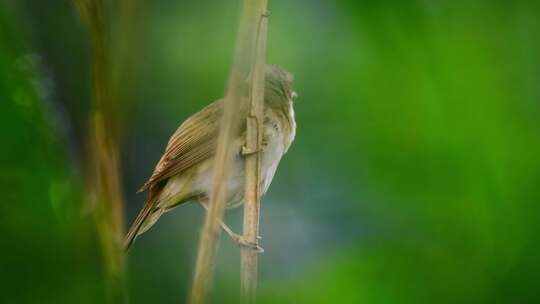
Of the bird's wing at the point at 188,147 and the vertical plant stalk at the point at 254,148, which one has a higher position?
the bird's wing at the point at 188,147

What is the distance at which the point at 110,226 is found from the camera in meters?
0.49

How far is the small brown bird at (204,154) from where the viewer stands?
1855 mm

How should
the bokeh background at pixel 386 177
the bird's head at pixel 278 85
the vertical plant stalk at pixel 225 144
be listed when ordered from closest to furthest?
the bokeh background at pixel 386 177 < the vertical plant stalk at pixel 225 144 < the bird's head at pixel 278 85

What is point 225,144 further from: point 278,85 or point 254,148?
point 278,85

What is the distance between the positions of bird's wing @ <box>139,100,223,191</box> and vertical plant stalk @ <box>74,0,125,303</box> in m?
1.30

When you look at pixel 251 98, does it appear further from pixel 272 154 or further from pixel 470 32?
pixel 272 154

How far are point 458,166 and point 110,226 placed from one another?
0.86ft

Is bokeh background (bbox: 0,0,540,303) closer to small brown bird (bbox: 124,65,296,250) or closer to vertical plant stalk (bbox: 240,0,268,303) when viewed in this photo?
vertical plant stalk (bbox: 240,0,268,303)

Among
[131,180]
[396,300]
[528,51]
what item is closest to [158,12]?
[131,180]

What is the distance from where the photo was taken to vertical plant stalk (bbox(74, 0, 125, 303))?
1.49 ft

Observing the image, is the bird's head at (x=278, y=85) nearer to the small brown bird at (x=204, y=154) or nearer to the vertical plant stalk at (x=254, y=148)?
the small brown bird at (x=204, y=154)

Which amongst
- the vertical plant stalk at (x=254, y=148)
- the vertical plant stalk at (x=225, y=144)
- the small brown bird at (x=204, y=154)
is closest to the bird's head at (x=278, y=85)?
the small brown bird at (x=204, y=154)

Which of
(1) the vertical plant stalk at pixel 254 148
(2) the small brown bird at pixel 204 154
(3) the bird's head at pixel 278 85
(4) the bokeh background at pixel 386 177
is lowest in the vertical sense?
(4) the bokeh background at pixel 386 177

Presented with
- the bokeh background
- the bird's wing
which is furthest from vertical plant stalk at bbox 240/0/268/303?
the bird's wing
